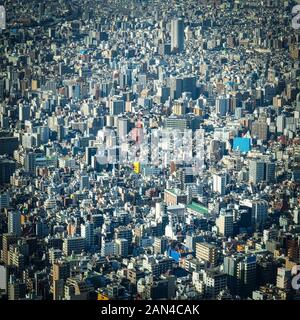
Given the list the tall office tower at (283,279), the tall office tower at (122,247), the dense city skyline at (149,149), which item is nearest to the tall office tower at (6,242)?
the dense city skyline at (149,149)

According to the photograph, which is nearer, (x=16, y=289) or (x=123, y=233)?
(x=16, y=289)

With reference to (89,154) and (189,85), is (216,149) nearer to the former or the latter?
(189,85)

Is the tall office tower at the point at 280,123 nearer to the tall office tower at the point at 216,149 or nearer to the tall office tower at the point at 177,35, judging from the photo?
the tall office tower at the point at 216,149

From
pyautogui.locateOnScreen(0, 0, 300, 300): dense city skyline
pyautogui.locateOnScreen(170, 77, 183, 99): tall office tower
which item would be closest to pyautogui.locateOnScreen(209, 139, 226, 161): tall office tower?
pyautogui.locateOnScreen(0, 0, 300, 300): dense city skyline

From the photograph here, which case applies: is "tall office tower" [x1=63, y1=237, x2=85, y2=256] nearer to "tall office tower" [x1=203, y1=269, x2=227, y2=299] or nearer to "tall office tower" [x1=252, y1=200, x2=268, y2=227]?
"tall office tower" [x1=203, y1=269, x2=227, y2=299]

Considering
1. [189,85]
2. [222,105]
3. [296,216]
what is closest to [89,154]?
[189,85]

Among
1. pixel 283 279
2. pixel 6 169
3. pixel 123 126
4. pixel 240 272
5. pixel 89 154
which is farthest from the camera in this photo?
pixel 123 126

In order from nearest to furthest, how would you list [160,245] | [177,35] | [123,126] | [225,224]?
[160,245]
[225,224]
[123,126]
[177,35]
